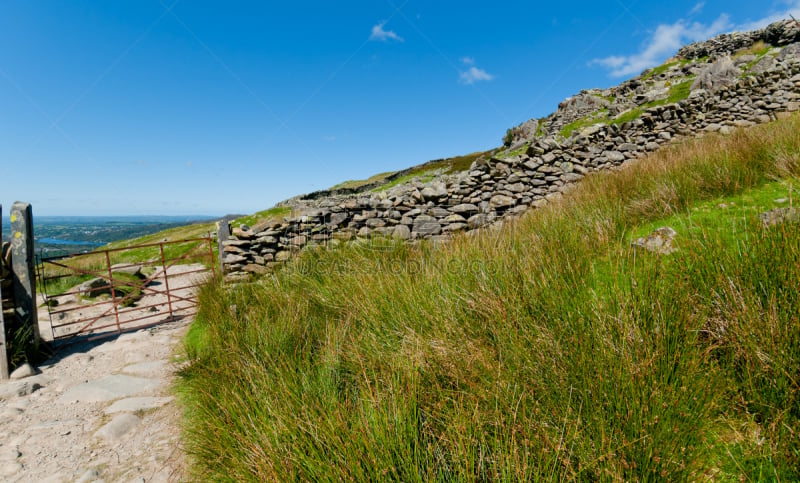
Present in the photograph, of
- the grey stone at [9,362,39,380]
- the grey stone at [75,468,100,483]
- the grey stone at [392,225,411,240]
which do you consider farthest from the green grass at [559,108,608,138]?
the grey stone at [9,362,39,380]

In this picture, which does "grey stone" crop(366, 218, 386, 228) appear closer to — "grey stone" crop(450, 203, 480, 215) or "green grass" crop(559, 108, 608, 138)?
"grey stone" crop(450, 203, 480, 215)

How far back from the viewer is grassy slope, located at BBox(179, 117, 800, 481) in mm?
1482

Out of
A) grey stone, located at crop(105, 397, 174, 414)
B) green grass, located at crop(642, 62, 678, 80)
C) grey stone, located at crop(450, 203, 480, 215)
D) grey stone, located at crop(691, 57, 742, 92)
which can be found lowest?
grey stone, located at crop(105, 397, 174, 414)

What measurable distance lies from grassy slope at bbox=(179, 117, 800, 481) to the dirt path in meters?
0.39

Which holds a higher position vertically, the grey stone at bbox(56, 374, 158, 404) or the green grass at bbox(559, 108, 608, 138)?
the green grass at bbox(559, 108, 608, 138)

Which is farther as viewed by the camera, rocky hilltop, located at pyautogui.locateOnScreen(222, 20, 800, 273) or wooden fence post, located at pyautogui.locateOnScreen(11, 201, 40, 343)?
rocky hilltop, located at pyautogui.locateOnScreen(222, 20, 800, 273)

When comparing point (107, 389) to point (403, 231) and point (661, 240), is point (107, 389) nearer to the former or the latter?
point (403, 231)

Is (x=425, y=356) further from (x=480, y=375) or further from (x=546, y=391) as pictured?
(x=546, y=391)

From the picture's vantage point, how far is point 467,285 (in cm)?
321

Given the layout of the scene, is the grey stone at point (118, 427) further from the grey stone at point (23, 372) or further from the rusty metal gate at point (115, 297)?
the grey stone at point (23, 372)

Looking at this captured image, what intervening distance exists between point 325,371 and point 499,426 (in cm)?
143

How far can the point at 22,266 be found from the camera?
5676mm

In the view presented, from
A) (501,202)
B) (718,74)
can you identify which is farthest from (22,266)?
(718,74)

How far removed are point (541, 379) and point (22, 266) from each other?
26.8 ft
